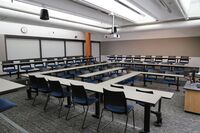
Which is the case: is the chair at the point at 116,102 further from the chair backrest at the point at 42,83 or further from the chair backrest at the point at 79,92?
the chair backrest at the point at 42,83

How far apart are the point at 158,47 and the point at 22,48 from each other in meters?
9.65

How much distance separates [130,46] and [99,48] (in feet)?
11.3

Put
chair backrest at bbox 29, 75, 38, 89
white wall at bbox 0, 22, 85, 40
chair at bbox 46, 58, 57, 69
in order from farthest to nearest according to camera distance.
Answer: chair at bbox 46, 58, 57, 69
white wall at bbox 0, 22, 85, 40
chair backrest at bbox 29, 75, 38, 89

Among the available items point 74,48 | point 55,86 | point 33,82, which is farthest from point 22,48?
point 55,86

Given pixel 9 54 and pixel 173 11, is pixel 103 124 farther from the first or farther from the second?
pixel 9 54

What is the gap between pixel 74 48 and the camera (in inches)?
476

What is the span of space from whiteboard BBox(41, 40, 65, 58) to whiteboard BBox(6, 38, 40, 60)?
1.53 feet

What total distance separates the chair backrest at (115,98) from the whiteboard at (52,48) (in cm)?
826

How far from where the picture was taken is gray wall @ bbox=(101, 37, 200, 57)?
983cm

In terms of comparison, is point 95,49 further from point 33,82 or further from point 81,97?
point 81,97

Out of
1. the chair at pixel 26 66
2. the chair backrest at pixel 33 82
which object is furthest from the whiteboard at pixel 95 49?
the chair backrest at pixel 33 82

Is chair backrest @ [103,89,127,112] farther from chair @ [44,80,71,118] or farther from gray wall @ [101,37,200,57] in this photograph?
gray wall @ [101,37,200,57]

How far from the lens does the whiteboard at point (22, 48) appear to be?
322 inches

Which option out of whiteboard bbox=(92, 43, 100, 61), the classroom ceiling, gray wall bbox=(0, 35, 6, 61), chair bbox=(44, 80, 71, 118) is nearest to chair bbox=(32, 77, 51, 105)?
chair bbox=(44, 80, 71, 118)
